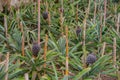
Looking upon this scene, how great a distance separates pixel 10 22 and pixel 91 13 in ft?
4.93

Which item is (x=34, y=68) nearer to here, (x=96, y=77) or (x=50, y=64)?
(x=50, y=64)

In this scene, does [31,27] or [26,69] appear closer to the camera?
[26,69]

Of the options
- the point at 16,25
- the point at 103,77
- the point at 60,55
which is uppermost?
the point at 16,25

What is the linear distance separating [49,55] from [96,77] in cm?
56

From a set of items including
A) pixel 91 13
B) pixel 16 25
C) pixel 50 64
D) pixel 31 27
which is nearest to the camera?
pixel 50 64

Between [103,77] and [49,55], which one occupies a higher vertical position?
[49,55]

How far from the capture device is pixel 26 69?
9.64ft

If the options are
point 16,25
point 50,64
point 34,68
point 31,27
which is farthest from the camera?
point 31,27

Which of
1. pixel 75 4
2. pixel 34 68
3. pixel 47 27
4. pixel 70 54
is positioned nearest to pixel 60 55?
pixel 70 54

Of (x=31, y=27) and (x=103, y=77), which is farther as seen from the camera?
(x=31, y=27)

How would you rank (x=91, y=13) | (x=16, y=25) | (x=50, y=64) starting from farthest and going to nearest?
(x=91, y=13), (x=16, y=25), (x=50, y=64)

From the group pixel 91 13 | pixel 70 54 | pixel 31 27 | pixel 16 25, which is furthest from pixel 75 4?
pixel 70 54

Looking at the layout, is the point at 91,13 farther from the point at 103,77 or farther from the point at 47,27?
the point at 103,77

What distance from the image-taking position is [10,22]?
4148mm
